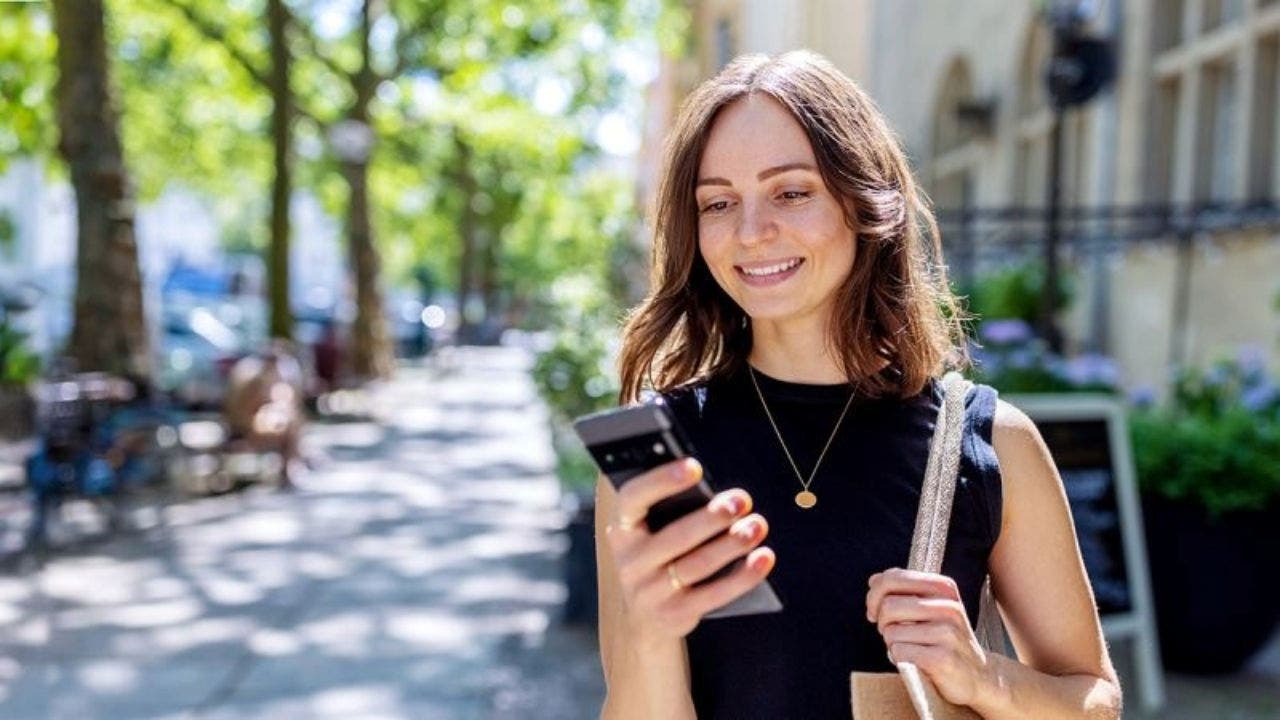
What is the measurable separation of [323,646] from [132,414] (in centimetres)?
471

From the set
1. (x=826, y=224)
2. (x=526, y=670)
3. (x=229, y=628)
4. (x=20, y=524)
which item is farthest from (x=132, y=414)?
(x=826, y=224)

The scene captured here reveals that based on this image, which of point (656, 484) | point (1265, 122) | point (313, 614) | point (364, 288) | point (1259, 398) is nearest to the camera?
point (656, 484)

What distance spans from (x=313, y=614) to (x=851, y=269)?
249 inches

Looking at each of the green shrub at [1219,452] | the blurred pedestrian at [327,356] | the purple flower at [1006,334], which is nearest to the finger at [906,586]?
the green shrub at [1219,452]

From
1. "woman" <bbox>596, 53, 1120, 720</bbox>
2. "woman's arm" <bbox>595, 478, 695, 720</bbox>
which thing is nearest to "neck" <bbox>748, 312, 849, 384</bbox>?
"woman" <bbox>596, 53, 1120, 720</bbox>

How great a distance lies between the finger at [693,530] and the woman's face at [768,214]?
1.55 ft

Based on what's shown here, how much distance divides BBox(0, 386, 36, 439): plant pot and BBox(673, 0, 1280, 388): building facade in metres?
7.05

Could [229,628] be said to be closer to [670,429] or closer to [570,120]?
[670,429]

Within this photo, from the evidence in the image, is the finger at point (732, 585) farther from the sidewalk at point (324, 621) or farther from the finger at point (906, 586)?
the sidewalk at point (324, 621)

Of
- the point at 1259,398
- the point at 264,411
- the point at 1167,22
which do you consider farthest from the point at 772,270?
the point at 264,411

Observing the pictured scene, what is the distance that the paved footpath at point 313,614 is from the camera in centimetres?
616

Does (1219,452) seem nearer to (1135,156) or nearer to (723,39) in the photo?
(1135,156)

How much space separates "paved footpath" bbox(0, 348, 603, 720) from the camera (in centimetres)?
616

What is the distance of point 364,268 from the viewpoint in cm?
2472
